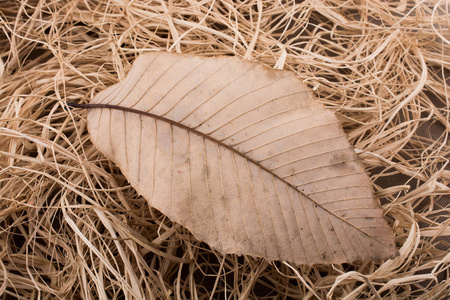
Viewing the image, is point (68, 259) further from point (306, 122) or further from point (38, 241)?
point (306, 122)

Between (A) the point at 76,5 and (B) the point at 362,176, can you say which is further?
(A) the point at 76,5

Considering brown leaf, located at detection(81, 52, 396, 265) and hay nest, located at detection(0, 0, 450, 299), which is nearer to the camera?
brown leaf, located at detection(81, 52, 396, 265)

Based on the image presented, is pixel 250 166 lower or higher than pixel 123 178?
higher

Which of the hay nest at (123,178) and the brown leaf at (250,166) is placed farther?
the hay nest at (123,178)

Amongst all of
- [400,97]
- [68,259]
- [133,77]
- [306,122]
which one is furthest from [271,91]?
[68,259]
